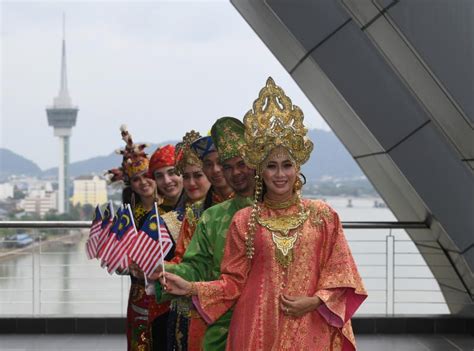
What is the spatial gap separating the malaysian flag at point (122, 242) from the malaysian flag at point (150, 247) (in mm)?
33

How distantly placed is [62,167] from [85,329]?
128 ft

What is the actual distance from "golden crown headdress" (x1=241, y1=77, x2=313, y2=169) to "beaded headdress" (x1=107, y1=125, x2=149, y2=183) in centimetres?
187

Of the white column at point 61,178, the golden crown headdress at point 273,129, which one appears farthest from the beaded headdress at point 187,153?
the white column at point 61,178

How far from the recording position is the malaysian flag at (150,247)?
3268 millimetres

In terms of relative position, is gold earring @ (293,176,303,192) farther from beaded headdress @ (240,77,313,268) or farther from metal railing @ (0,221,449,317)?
metal railing @ (0,221,449,317)

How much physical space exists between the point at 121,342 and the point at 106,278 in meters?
1.30

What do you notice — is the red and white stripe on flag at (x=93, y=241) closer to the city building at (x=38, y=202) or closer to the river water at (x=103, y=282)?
the river water at (x=103, y=282)

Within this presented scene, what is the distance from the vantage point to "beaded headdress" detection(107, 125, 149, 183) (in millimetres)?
5211

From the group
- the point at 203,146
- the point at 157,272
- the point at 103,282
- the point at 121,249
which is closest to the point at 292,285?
the point at 157,272

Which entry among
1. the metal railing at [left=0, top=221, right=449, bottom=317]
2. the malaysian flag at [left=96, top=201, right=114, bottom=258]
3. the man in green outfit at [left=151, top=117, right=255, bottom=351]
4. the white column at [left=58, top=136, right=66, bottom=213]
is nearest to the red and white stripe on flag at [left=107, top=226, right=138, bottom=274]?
the malaysian flag at [left=96, top=201, right=114, bottom=258]

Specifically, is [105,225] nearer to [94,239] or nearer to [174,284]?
[94,239]

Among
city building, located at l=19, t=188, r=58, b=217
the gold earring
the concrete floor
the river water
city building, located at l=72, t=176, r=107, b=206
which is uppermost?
city building, located at l=19, t=188, r=58, b=217

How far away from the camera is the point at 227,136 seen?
3.65m

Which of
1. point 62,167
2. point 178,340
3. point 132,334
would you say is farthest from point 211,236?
point 62,167
